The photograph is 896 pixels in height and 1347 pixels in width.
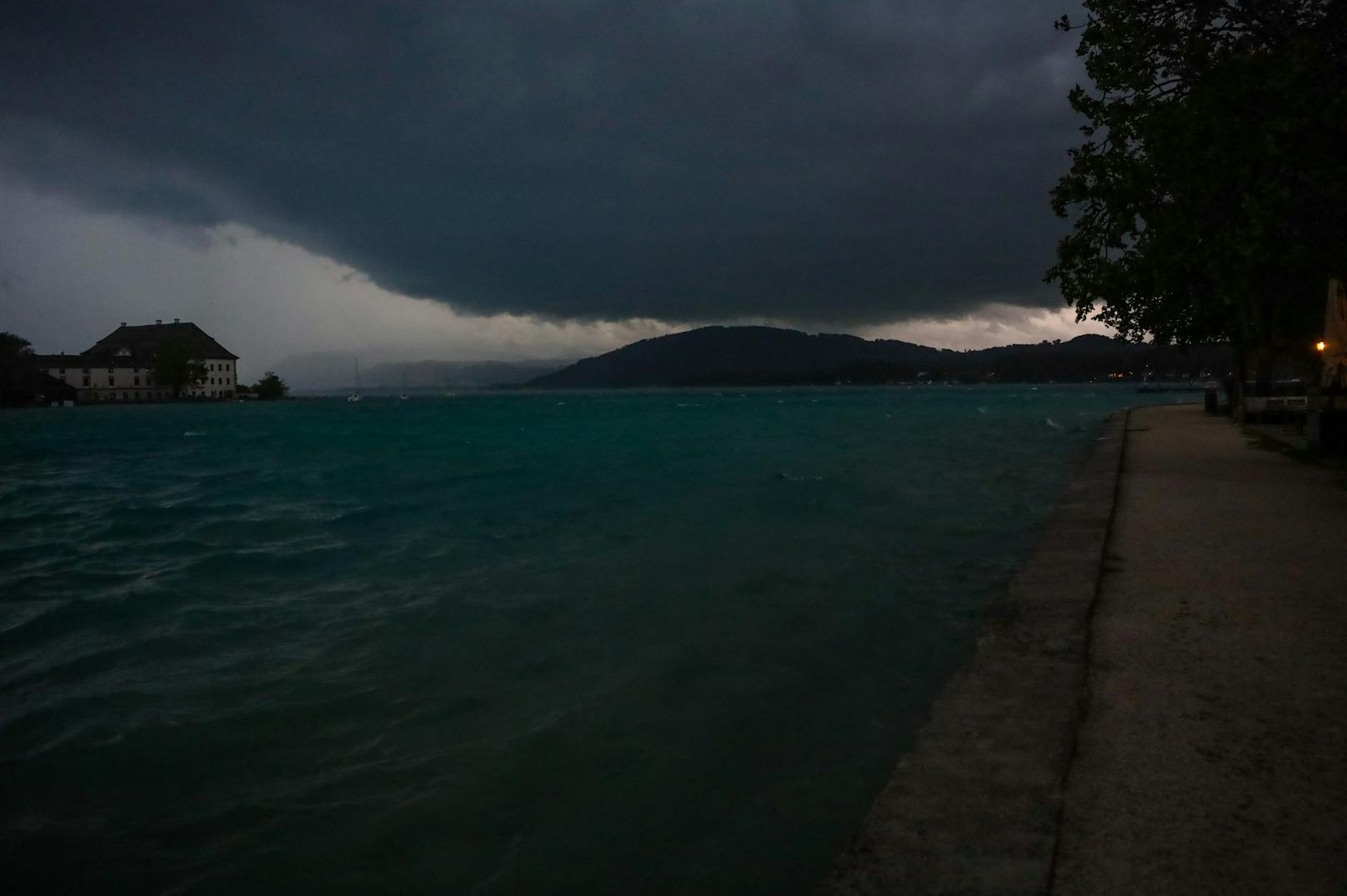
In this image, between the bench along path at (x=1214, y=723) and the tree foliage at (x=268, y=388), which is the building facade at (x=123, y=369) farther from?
the bench along path at (x=1214, y=723)

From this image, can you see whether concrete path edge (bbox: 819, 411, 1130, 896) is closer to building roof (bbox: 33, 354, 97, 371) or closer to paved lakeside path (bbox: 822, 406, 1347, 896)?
paved lakeside path (bbox: 822, 406, 1347, 896)

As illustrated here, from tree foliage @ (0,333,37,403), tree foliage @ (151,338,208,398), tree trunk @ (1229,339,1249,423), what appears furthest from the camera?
tree foliage @ (151,338,208,398)

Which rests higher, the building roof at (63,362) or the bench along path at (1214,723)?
the building roof at (63,362)

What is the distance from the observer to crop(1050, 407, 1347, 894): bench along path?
8.57 ft

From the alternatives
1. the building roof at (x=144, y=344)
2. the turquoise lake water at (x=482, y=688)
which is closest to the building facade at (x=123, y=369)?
the building roof at (x=144, y=344)

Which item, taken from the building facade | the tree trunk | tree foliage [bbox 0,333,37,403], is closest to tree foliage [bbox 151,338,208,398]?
the building facade

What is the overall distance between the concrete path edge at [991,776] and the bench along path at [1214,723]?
3.8 inches

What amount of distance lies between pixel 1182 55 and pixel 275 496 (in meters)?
22.1

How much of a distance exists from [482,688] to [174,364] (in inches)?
5614

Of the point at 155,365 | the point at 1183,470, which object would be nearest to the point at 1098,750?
the point at 1183,470

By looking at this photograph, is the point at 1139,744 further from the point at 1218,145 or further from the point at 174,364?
the point at 174,364

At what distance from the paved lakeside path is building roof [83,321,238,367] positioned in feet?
483

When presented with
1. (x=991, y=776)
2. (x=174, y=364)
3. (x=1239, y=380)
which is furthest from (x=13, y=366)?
(x=991, y=776)

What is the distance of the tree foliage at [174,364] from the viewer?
127 meters
